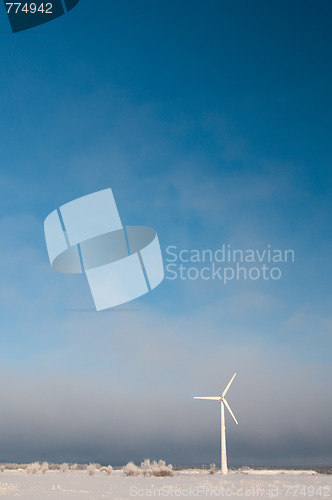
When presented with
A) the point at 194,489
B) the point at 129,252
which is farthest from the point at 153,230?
the point at 194,489

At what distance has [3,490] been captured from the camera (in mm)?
26203

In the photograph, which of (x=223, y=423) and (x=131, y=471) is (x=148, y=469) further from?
(x=223, y=423)

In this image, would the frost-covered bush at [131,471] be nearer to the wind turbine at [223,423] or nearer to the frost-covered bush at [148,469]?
the frost-covered bush at [148,469]

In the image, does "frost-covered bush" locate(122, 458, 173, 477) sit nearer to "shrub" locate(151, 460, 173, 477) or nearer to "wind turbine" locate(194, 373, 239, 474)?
"shrub" locate(151, 460, 173, 477)

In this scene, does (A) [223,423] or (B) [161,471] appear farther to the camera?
(A) [223,423]

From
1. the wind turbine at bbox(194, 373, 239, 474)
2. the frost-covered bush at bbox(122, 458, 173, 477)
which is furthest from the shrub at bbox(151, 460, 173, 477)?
the wind turbine at bbox(194, 373, 239, 474)

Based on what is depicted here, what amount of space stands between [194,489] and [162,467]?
1886cm

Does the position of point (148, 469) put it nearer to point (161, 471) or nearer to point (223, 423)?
point (161, 471)

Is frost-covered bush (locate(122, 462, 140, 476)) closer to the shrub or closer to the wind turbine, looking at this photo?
the shrub

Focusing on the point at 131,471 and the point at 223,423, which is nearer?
the point at 131,471

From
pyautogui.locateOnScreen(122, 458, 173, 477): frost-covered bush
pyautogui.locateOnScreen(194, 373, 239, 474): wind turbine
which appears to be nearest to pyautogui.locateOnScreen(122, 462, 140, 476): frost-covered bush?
pyautogui.locateOnScreen(122, 458, 173, 477): frost-covered bush

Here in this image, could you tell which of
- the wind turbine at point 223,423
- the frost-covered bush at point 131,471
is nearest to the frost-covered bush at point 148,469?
the frost-covered bush at point 131,471

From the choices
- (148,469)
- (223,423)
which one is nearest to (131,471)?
(148,469)

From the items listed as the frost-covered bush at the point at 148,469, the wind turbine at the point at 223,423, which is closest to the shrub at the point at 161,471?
the frost-covered bush at the point at 148,469
